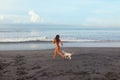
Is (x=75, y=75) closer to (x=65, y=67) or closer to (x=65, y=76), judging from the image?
(x=65, y=76)

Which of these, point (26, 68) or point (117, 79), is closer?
point (117, 79)

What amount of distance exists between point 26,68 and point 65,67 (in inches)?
86.1

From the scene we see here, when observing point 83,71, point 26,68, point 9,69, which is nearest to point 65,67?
point 83,71

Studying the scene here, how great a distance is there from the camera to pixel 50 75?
11.4m

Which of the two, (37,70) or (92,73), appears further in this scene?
(37,70)

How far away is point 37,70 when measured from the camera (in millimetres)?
12508

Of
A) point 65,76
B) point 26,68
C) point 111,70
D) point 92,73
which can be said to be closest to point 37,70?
point 26,68

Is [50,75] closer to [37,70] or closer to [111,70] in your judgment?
[37,70]

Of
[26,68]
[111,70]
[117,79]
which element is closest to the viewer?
[117,79]

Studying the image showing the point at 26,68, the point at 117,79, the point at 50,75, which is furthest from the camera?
the point at 26,68

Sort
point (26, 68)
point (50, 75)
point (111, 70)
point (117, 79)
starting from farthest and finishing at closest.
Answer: point (26, 68) < point (111, 70) < point (50, 75) < point (117, 79)

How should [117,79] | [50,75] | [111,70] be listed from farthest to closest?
[111,70], [50,75], [117,79]

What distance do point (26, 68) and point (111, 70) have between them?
15.2 feet

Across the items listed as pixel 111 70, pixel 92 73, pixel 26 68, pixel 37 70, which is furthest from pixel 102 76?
pixel 26 68
